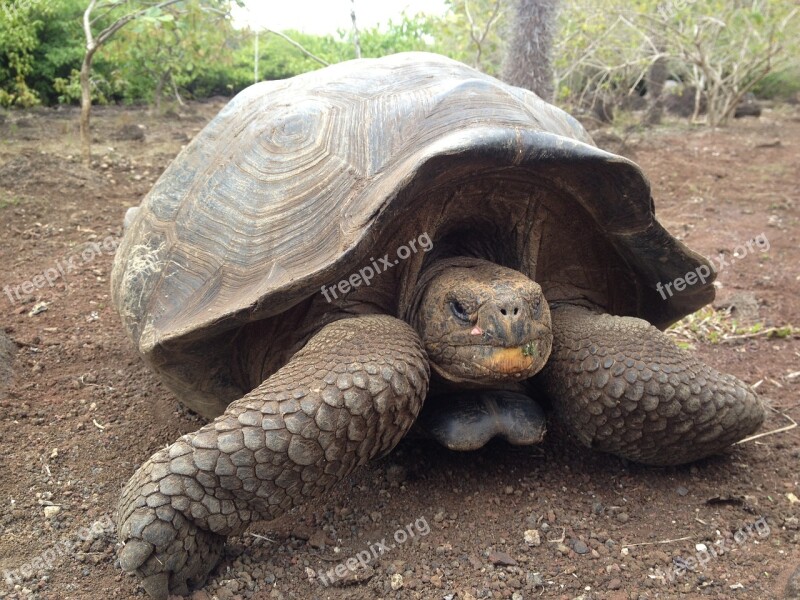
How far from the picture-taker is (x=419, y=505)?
2.31 meters

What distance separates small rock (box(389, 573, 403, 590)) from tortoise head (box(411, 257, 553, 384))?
628 millimetres

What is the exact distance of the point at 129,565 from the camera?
1.83 m

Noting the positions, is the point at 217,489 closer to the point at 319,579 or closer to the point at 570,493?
the point at 319,579

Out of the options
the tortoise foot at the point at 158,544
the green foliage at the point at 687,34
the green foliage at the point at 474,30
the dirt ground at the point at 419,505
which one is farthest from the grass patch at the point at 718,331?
the green foliage at the point at 687,34

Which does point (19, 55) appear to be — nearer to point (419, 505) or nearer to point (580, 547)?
point (419, 505)

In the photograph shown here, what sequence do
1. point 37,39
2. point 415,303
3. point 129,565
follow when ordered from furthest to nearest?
point 37,39 → point 415,303 → point 129,565

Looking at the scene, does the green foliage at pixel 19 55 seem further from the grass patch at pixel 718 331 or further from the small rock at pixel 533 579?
the small rock at pixel 533 579

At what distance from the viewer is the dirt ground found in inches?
76.5

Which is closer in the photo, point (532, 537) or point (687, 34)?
point (532, 537)

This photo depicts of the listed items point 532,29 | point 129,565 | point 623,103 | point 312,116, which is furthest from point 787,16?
point 129,565

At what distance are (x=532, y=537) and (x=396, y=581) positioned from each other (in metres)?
0.46

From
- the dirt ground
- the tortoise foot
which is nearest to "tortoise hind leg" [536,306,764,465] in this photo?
the dirt ground

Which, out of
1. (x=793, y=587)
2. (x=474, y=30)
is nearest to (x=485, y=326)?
(x=793, y=587)

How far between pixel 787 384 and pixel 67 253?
4.41m
